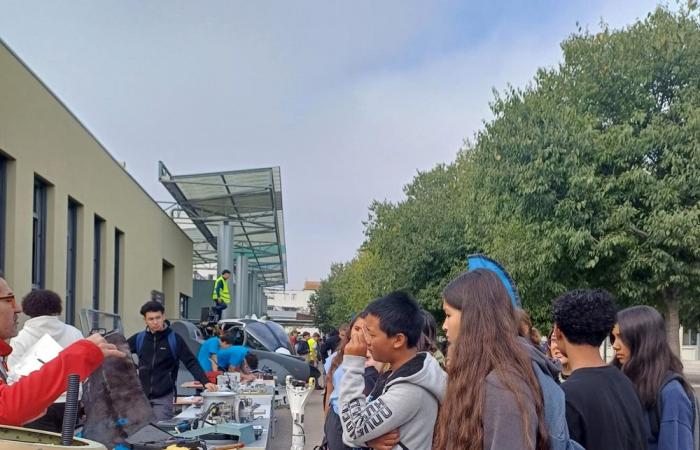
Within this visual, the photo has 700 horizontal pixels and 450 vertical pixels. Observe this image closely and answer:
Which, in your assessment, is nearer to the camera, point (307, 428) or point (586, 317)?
point (586, 317)

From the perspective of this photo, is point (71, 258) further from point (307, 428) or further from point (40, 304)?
point (40, 304)

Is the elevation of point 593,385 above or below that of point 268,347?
above

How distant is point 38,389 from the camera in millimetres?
2326

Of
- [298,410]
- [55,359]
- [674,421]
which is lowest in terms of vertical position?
[298,410]

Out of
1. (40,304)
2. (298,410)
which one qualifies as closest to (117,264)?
(298,410)

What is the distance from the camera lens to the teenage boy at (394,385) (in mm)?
2656

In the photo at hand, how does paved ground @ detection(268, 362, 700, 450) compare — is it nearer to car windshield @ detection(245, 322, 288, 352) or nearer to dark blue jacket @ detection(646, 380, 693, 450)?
car windshield @ detection(245, 322, 288, 352)

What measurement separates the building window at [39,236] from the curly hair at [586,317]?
11.6 meters

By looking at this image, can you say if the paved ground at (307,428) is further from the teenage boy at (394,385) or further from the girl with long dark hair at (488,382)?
the girl with long dark hair at (488,382)

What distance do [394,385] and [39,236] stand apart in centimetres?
1174

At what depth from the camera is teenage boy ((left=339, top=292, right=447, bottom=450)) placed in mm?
2656

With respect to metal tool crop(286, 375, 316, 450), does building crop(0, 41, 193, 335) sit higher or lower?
higher

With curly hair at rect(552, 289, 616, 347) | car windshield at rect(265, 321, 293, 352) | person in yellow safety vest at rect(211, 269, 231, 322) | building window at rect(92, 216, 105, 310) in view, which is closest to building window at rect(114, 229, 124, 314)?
building window at rect(92, 216, 105, 310)

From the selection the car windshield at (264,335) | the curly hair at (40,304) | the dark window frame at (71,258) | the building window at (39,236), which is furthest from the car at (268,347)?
the curly hair at (40,304)
